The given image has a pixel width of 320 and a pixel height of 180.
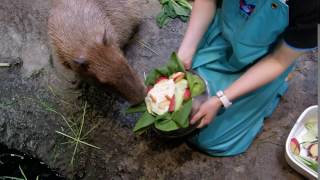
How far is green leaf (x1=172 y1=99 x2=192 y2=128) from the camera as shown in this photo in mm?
2711

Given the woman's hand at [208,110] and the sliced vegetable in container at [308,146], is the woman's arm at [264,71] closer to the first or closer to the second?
the woman's hand at [208,110]

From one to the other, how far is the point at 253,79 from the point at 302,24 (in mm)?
497

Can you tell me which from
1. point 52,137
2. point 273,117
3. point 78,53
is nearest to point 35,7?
point 78,53

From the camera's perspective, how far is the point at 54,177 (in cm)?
311

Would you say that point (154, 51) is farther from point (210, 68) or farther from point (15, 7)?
point (15, 7)

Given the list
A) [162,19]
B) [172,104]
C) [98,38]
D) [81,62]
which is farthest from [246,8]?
[162,19]

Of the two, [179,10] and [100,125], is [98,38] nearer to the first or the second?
[100,125]

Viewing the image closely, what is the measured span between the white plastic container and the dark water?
1.45 meters

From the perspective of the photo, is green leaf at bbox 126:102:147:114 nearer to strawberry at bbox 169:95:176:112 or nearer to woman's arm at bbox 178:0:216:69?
strawberry at bbox 169:95:176:112

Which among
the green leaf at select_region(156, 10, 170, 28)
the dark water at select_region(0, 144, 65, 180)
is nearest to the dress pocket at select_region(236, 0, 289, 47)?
the green leaf at select_region(156, 10, 170, 28)

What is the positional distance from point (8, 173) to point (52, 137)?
361 mm

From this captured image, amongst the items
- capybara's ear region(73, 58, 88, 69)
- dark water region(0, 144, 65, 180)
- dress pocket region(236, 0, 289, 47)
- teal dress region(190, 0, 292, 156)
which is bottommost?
dark water region(0, 144, 65, 180)

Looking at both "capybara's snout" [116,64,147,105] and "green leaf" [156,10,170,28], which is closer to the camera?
"capybara's snout" [116,64,147,105]

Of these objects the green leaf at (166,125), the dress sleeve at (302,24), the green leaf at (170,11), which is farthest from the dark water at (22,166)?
the dress sleeve at (302,24)
